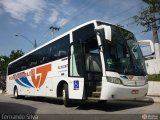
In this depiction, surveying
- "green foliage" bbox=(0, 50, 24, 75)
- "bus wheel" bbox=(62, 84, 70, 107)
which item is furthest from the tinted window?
"green foliage" bbox=(0, 50, 24, 75)

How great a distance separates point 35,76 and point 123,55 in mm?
8335

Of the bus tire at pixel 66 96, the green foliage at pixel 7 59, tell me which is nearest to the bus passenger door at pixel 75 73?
the bus tire at pixel 66 96

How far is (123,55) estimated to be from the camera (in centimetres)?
1301

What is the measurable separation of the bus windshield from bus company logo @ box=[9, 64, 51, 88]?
5.42 metres

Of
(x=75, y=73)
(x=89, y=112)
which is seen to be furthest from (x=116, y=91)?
(x=75, y=73)

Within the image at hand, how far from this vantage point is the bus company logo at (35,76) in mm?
18047

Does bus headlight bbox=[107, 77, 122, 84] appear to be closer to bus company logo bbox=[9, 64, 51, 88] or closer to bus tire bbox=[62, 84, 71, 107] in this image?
bus tire bbox=[62, 84, 71, 107]

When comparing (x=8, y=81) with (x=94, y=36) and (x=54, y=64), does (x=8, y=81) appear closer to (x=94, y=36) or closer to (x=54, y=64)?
(x=54, y=64)

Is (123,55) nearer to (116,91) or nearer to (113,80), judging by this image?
(113,80)

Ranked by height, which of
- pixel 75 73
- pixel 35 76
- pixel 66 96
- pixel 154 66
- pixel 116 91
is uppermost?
pixel 154 66

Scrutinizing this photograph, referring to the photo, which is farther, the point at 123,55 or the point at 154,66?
the point at 154,66

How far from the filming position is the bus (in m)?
12.2

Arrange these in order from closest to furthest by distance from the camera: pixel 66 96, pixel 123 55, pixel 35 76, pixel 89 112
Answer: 1. pixel 89 112
2. pixel 123 55
3. pixel 66 96
4. pixel 35 76

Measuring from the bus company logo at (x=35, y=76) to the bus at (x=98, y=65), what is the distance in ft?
5.39
